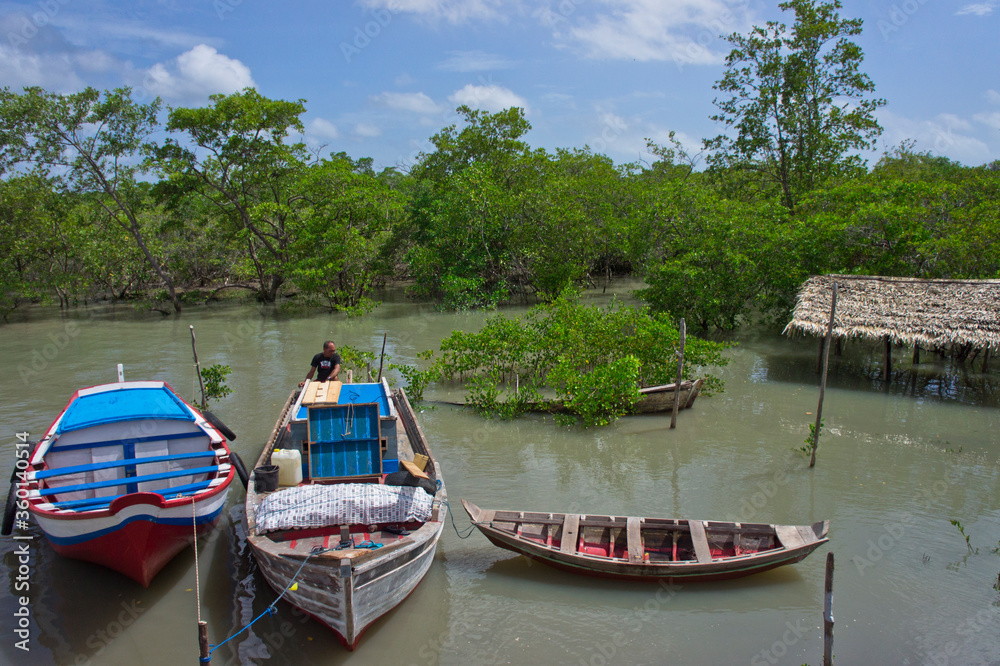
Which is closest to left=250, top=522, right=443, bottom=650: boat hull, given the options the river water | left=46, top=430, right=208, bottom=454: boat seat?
the river water

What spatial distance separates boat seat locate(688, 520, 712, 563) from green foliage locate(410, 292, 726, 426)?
12.9ft

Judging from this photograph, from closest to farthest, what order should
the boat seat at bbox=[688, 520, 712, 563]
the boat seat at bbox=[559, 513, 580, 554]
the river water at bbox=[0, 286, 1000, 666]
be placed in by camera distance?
the river water at bbox=[0, 286, 1000, 666], the boat seat at bbox=[688, 520, 712, 563], the boat seat at bbox=[559, 513, 580, 554]

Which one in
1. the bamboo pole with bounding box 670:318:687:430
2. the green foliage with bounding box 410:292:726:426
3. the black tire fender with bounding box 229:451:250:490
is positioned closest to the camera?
the black tire fender with bounding box 229:451:250:490

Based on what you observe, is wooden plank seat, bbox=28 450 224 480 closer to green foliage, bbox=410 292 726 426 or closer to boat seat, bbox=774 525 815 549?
green foliage, bbox=410 292 726 426

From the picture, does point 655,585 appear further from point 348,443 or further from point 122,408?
point 122,408

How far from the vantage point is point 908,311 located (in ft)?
39.7

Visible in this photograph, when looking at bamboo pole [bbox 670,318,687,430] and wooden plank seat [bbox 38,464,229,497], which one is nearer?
wooden plank seat [bbox 38,464,229,497]

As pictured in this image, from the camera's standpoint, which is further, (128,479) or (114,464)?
→ (114,464)

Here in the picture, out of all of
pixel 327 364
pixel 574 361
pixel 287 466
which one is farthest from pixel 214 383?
pixel 574 361

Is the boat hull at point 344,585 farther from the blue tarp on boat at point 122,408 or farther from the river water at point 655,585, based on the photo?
the blue tarp on boat at point 122,408

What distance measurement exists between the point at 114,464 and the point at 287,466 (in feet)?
5.36

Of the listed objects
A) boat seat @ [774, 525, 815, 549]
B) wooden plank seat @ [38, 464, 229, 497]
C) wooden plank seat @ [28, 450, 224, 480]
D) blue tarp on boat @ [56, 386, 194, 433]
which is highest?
blue tarp on boat @ [56, 386, 194, 433]

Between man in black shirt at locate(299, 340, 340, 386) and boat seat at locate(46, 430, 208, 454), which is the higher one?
man in black shirt at locate(299, 340, 340, 386)

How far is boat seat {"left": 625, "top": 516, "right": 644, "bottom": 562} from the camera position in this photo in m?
6.00
